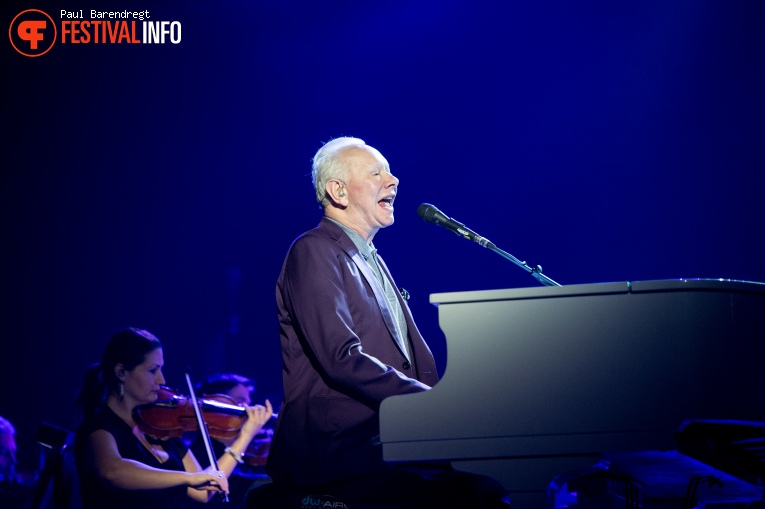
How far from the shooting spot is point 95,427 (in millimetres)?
4145

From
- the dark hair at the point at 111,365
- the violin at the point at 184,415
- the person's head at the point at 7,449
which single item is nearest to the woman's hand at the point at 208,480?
the violin at the point at 184,415

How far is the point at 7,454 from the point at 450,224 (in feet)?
12.0

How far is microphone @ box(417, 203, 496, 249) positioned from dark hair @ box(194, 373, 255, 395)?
2628mm

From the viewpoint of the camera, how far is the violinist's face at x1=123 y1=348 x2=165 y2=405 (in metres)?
4.42

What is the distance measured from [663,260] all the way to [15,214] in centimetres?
456

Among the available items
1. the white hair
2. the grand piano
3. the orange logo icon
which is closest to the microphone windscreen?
the white hair

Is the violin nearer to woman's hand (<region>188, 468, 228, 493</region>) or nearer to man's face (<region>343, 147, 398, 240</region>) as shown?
woman's hand (<region>188, 468, 228, 493</region>)

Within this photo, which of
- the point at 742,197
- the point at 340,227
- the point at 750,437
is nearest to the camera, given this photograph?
the point at 750,437

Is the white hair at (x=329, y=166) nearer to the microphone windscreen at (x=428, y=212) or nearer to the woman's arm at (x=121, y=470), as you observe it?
the microphone windscreen at (x=428, y=212)

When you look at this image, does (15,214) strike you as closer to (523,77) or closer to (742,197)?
(523,77)

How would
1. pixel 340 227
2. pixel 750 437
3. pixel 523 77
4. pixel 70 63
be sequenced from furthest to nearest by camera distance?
pixel 70 63
pixel 523 77
pixel 340 227
pixel 750 437

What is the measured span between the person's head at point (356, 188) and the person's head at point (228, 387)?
7.84ft

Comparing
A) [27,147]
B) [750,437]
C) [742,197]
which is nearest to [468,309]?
[750,437]

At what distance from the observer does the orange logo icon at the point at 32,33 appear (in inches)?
211
